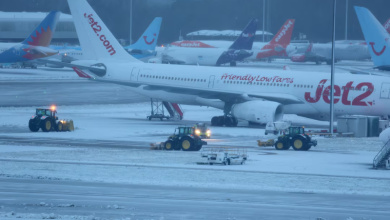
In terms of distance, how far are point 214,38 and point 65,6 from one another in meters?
35.1

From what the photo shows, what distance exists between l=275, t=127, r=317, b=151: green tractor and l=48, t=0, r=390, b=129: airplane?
8153mm

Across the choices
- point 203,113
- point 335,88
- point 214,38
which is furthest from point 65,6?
point 335,88

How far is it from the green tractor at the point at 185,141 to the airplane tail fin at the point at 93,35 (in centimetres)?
1933

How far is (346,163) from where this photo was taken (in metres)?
26.4

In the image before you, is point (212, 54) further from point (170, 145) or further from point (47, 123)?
point (170, 145)

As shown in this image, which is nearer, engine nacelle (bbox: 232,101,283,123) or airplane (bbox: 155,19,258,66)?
engine nacelle (bbox: 232,101,283,123)

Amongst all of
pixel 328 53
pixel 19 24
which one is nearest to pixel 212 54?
pixel 328 53

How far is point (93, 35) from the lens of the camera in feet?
A: 157

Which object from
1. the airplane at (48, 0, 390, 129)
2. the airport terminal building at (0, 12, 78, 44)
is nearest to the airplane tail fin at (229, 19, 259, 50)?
the airport terminal building at (0, 12, 78, 44)

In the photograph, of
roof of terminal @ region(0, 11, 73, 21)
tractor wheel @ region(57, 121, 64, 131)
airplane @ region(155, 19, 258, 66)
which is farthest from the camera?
roof of terminal @ region(0, 11, 73, 21)

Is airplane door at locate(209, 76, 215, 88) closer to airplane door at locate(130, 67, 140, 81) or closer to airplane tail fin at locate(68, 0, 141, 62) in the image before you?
airplane door at locate(130, 67, 140, 81)

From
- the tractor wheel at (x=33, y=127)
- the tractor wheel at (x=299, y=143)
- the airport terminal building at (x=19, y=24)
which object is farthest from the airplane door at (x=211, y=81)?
the airport terminal building at (x=19, y=24)

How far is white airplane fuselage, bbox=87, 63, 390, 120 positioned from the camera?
39.4 m

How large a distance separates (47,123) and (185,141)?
1109 centimetres
